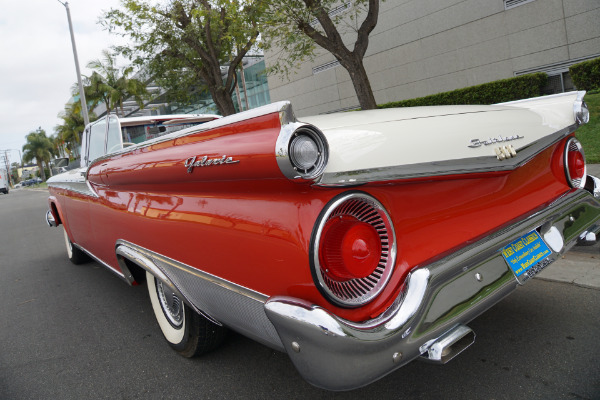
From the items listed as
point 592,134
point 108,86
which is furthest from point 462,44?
point 108,86

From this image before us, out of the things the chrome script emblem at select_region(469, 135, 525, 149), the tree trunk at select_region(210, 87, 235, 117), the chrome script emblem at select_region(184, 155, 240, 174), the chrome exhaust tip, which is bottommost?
the chrome exhaust tip

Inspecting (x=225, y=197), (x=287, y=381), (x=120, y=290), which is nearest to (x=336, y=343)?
(x=225, y=197)

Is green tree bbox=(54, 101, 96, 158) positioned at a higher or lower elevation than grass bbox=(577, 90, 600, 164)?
higher

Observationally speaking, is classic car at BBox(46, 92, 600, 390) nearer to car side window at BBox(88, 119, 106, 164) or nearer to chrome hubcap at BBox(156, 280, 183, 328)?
chrome hubcap at BBox(156, 280, 183, 328)

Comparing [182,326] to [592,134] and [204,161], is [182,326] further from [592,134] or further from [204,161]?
[592,134]

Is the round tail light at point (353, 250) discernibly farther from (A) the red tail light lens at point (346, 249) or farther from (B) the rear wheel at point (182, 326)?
(B) the rear wheel at point (182, 326)

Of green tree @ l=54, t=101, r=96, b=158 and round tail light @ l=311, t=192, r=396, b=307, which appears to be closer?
round tail light @ l=311, t=192, r=396, b=307

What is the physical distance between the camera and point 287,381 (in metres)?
2.48

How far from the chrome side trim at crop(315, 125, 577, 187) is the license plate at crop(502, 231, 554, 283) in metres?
0.35

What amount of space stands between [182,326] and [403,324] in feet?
5.56

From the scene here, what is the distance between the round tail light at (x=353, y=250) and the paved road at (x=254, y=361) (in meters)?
0.84

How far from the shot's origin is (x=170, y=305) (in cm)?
291

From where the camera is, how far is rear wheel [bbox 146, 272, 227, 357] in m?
2.68

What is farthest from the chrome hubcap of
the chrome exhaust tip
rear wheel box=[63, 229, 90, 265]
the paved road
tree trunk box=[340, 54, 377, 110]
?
tree trunk box=[340, 54, 377, 110]
